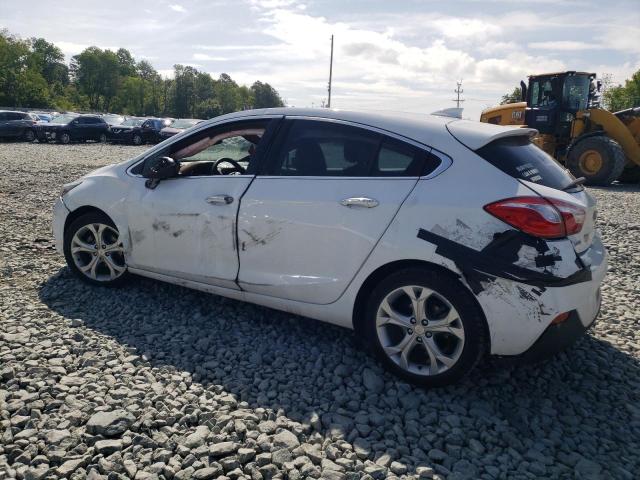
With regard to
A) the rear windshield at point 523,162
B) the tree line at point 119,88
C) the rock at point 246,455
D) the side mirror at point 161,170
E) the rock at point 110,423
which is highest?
the tree line at point 119,88

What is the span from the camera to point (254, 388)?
126 inches

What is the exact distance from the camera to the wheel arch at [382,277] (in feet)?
9.91

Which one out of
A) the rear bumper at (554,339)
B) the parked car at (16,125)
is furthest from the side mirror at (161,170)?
the parked car at (16,125)

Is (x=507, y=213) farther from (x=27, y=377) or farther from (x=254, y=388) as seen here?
(x=27, y=377)

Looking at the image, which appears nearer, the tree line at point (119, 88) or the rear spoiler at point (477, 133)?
the rear spoiler at point (477, 133)

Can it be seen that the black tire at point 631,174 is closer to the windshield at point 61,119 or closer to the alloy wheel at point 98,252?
the alloy wheel at point 98,252

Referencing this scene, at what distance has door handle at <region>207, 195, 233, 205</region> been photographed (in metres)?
3.81

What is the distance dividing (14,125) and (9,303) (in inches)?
1141

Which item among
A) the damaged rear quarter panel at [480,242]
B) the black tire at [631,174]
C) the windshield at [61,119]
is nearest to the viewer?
the damaged rear quarter panel at [480,242]

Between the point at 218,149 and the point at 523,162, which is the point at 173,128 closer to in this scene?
the point at 218,149

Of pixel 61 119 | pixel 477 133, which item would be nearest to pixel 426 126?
pixel 477 133

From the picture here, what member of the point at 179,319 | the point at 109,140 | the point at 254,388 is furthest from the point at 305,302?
the point at 109,140

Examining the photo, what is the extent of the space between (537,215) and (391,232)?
0.81 metres

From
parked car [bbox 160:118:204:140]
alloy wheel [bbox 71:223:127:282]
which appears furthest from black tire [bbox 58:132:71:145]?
alloy wheel [bbox 71:223:127:282]
